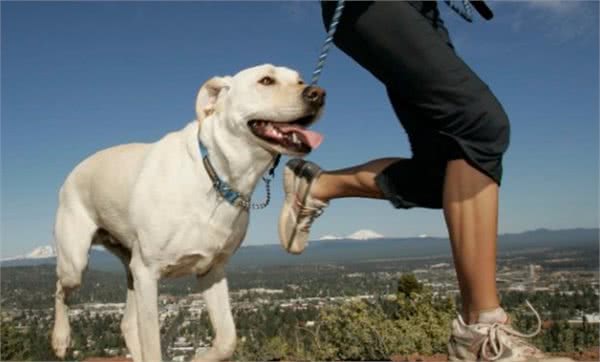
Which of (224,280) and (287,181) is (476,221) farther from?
(224,280)

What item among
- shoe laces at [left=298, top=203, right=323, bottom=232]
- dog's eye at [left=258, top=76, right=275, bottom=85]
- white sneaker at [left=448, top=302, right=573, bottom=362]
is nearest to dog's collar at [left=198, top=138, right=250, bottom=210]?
shoe laces at [left=298, top=203, right=323, bottom=232]

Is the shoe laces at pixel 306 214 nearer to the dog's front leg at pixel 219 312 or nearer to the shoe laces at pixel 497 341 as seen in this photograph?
the dog's front leg at pixel 219 312

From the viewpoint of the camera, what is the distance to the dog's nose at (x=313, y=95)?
128 inches

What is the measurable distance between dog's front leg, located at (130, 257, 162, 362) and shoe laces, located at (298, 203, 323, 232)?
0.89 metres

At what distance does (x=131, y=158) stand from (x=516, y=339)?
8.78 ft

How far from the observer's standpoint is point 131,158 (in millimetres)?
4129

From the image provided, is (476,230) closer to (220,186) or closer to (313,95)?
(313,95)

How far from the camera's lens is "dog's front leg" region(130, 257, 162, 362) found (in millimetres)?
3490

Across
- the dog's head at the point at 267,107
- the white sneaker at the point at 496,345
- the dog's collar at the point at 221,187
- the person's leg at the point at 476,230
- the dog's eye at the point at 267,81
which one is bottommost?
the white sneaker at the point at 496,345

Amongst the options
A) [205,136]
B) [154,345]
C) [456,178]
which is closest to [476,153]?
[456,178]

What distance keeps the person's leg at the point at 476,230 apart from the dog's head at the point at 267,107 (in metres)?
0.86

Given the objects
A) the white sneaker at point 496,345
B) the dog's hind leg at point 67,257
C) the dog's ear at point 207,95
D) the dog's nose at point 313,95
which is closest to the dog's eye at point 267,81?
the dog's ear at point 207,95

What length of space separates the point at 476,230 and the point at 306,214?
3.61ft

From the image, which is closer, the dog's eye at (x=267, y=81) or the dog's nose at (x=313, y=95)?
the dog's nose at (x=313, y=95)
